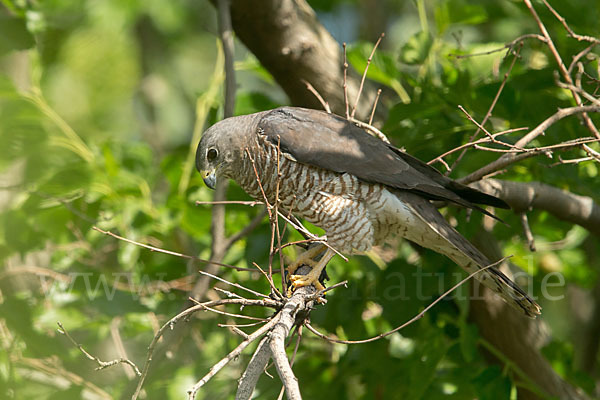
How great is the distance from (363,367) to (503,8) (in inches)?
158

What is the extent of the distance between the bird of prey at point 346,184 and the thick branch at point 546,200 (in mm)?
328

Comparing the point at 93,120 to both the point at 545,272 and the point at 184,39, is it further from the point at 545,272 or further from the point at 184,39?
the point at 545,272

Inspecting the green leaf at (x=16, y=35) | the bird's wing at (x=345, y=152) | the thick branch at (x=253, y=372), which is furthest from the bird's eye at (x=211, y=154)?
the thick branch at (x=253, y=372)

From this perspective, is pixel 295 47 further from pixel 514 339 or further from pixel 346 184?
pixel 514 339

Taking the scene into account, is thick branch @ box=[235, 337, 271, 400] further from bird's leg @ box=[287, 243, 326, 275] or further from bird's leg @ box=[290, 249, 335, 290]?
bird's leg @ box=[287, 243, 326, 275]

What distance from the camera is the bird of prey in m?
3.24

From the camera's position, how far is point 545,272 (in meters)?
4.88

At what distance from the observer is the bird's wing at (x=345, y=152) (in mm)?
3238

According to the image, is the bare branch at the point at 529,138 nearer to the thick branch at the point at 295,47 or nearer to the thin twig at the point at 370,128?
the thin twig at the point at 370,128

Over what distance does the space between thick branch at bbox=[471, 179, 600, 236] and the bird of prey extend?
328mm

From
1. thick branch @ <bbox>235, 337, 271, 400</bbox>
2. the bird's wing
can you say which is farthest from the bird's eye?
thick branch @ <bbox>235, 337, 271, 400</bbox>

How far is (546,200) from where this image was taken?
3424 mm

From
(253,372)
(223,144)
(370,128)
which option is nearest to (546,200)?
(370,128)

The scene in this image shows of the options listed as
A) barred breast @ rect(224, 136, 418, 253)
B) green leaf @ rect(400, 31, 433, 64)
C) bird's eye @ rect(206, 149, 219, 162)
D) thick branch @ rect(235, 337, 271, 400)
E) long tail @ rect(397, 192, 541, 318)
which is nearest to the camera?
thick branch @ rect(235, 337, 271, 400)
